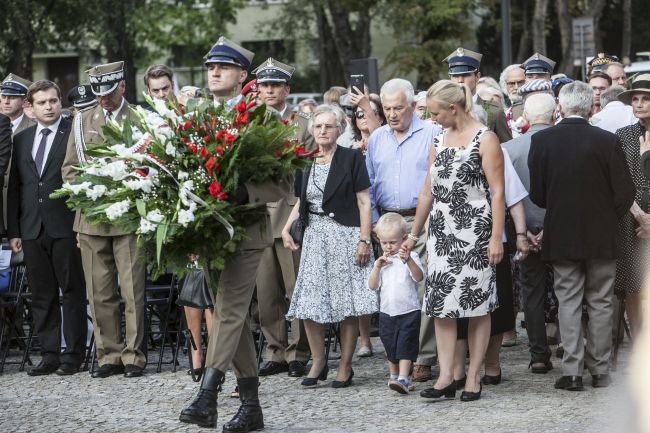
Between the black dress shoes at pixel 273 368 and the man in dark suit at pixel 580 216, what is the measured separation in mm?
2380

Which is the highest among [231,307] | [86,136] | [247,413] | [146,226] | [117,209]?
[86,136]

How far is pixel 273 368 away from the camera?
10.6 meters

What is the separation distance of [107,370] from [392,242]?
2.82 meters

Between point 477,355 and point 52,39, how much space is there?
2860cm

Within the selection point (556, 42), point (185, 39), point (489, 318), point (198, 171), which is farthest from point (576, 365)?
point (556, 42)

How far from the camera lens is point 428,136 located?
33.6 feet

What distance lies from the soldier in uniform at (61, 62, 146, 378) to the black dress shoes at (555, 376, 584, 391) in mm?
3439

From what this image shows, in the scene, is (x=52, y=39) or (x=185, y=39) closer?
(x=52, y=39)

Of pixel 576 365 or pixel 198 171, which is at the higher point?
pixel 198 171

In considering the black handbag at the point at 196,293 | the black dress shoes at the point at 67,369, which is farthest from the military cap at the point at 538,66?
the black dress shoes at the point at 67,369

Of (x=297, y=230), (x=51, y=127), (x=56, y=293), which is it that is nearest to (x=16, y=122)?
(x=51, y=127)

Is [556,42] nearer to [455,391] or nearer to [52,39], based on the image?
[52,39]

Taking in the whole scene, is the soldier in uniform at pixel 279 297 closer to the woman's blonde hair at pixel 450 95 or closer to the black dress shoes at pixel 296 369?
the black dress shoes at pixel 296 369

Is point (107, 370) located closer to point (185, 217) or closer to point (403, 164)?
point (403, 164)
